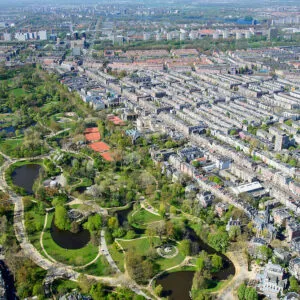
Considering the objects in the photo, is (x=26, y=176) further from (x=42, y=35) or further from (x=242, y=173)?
(x=42, y=35)

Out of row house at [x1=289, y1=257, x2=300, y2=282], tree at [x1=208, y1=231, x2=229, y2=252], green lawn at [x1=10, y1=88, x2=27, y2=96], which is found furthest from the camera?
green lawn at [x1=10, y1=88, x2=27, y2=96]

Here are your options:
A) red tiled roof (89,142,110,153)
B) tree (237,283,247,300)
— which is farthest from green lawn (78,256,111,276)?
red tiled roof (89,142,110,153)

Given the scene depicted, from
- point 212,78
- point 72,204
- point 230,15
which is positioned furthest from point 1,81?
point 230,15

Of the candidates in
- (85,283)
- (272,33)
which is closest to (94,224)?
(85,283)

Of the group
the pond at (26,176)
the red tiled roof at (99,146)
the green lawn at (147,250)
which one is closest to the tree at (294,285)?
the green lawn at (147,250)

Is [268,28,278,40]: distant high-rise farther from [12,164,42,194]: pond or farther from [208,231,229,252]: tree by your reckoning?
[208,231,229,252]: tree

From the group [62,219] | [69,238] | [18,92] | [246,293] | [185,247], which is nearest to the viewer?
[246,293]
